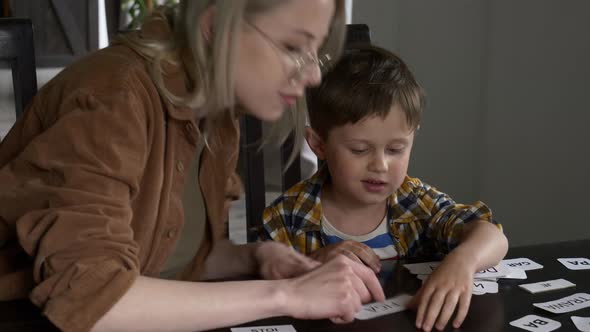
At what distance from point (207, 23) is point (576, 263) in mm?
749

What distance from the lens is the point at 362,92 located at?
144 centimetres

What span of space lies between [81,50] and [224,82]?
4074mm

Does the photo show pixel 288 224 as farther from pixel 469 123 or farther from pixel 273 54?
pixel 469 123

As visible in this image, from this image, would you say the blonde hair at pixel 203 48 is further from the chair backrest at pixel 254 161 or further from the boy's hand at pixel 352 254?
the chair backrest at pixel 254 161

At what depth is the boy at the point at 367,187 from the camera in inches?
56.4

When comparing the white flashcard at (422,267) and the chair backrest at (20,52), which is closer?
the white flashcard at (422,267)

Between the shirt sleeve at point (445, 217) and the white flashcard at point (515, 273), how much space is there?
118 mm

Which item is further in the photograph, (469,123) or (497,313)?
(469,123)

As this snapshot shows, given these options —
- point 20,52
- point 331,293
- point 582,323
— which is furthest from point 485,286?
point 20,52

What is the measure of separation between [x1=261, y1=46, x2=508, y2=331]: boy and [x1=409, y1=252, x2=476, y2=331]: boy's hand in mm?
161

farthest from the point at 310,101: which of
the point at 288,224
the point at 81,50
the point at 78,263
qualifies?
the point at 81,50

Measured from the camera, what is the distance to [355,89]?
1459mm

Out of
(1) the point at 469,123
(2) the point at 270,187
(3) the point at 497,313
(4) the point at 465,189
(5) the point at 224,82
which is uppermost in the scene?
(5) the point at 224,82

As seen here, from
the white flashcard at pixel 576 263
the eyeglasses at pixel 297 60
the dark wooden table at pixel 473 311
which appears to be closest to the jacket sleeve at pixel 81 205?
the dark wooden table at pixel 473 311
